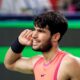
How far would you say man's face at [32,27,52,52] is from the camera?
3.27 meters

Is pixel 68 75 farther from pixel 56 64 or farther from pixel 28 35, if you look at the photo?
pixel 28 35

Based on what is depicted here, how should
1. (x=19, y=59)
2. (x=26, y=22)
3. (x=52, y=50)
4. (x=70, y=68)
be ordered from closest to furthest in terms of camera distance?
1. (x=70, y=68)
2. (x=52, y=50)
3. (x=19, y=59)
4. (x=26, y=22)

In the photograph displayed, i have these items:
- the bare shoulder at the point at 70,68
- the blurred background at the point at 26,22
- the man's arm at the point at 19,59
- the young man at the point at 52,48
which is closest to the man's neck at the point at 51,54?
the young man at the point at 52,48

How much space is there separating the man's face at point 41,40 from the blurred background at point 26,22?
1.24 meters

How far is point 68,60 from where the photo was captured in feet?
10.6

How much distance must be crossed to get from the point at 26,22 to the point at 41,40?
282cm

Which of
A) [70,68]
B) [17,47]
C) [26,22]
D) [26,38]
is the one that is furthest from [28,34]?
[26,22]

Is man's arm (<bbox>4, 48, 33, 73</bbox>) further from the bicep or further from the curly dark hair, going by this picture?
the curly dark hair

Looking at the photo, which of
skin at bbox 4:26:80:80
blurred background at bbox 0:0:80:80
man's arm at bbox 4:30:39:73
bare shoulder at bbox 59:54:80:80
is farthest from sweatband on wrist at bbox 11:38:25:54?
blurred background at bbox 0:0:80:80

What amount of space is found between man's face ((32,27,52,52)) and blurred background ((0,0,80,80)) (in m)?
1.24

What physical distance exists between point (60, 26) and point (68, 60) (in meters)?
0.25

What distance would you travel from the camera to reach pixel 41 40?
3.27 metres

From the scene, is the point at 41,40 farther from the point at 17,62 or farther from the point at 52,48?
the point at 17,62

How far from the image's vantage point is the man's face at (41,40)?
327cm
